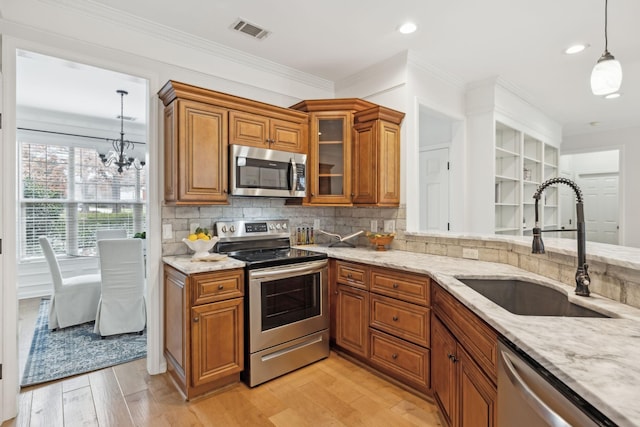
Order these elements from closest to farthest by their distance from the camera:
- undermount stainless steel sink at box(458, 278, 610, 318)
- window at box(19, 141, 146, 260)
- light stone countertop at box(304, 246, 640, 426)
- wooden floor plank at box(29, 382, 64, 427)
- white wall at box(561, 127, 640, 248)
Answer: light stone countertop at box(304, 246, 640, 426) → undermount stainless steel sink at box(458, 278, 610, 318) → wooden floor plank at box(29, 382, 64, 427) → window at box(19, 141, 146, 260) → white wall at box(561, 127, 640, 248)

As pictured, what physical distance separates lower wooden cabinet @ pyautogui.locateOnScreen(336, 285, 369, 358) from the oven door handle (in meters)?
0.27

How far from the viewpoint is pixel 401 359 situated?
2.40 meters

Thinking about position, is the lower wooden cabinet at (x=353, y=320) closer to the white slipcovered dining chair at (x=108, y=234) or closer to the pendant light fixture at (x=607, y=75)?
the pendant light fixture at (x=607, y=75)

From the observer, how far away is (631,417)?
69cm

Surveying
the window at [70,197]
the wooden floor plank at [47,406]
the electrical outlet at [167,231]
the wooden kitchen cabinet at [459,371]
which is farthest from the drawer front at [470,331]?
the window at [70,197]

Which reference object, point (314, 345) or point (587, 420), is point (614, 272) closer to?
point (587, 420)

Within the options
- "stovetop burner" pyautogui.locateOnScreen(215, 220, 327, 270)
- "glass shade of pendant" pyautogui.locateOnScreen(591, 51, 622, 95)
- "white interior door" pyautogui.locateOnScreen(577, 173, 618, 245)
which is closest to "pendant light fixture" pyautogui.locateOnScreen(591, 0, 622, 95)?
"glass shade of pendant" pyautogui.locateOnScreen(591, 51, 622, 95)

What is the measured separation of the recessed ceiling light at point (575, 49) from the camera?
3.08 m

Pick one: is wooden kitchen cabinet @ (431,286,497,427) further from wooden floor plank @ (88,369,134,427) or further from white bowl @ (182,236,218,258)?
wooden floor plank @ (88,369,134,427)

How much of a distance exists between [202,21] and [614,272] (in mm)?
3047

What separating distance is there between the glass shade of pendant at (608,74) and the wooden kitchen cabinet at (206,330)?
252 cm

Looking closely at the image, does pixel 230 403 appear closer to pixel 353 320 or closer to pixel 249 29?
pixel 353 320

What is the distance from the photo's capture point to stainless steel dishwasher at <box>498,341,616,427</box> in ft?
2.76

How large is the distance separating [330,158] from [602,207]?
6.66m
